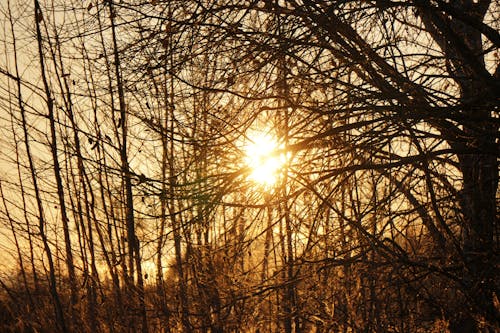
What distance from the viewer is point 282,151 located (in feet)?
12.1

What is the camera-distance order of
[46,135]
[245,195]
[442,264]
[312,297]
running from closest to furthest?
[245,195], [442,264], [312,297], [46,135]

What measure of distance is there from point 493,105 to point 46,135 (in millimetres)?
5495

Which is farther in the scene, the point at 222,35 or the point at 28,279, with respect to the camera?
the point at 28,279

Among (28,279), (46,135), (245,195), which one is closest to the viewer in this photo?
(245,195)

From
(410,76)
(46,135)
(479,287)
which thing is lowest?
(479,287)

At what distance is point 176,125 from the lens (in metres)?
4.05

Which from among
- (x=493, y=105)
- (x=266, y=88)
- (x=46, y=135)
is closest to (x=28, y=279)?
(x=46, y=135)

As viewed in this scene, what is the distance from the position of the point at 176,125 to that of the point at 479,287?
2.33 m

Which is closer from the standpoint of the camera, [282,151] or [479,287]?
[282,151]

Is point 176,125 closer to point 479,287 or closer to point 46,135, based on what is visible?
point 479,287

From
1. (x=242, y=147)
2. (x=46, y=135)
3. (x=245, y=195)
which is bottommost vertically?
(x=245, y=195)

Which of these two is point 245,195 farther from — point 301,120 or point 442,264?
point 442,264

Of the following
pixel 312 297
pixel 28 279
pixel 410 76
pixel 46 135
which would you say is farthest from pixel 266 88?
pixel 28 279

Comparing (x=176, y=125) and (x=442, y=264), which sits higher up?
(x=176, y=125)
